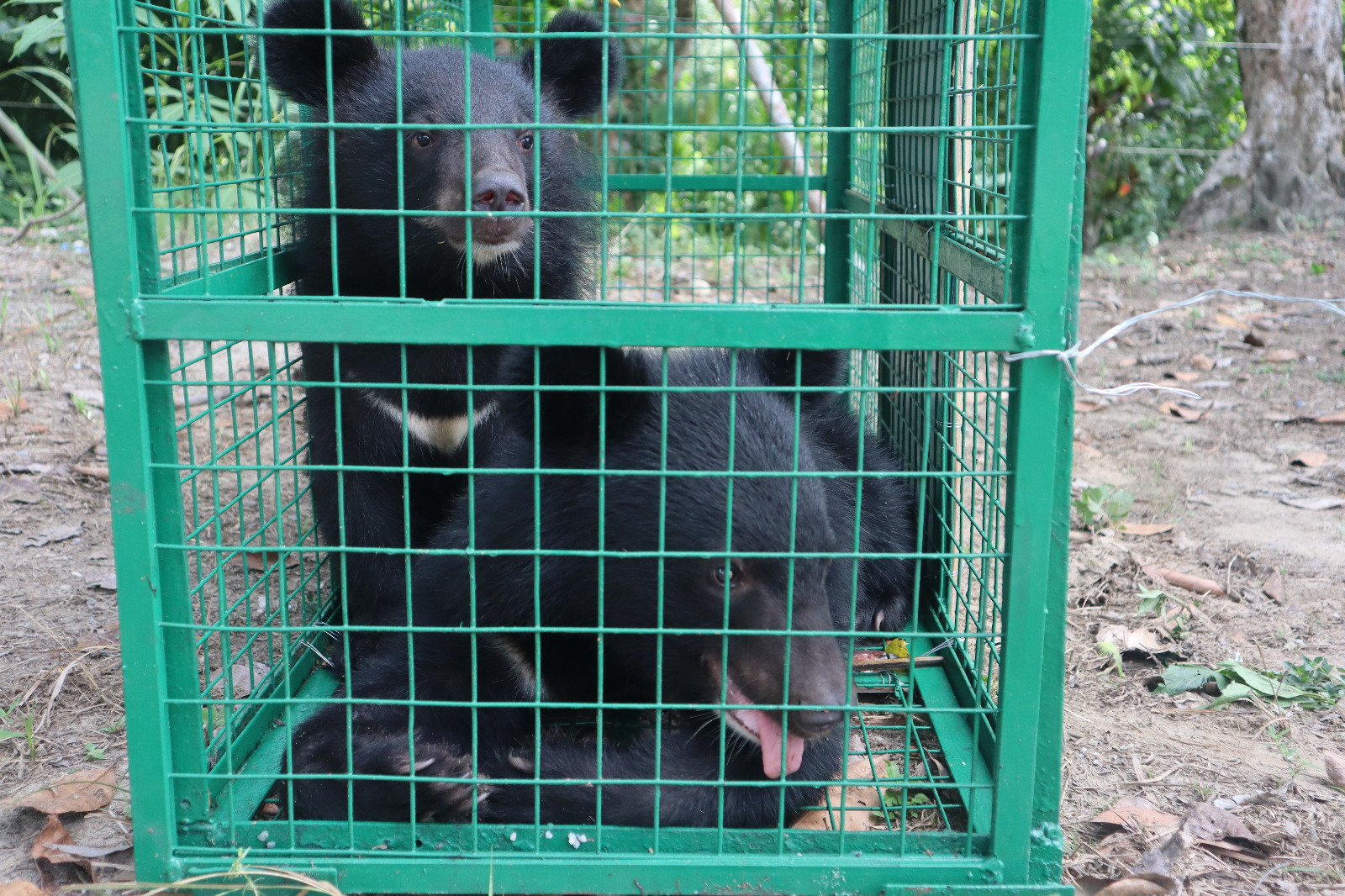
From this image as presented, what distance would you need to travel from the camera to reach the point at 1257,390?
561 cm

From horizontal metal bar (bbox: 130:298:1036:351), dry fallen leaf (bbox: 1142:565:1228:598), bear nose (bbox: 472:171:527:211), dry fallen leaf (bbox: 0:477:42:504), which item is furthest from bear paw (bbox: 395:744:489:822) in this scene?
dry fallen leaf (bbox: 0:477:42:504)

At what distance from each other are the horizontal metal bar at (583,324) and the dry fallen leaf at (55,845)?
102cm

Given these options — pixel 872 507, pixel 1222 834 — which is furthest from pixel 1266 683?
pixel 872 507

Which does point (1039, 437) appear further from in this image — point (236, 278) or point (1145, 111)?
point (1145, 111)

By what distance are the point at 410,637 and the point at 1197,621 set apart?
236 cm

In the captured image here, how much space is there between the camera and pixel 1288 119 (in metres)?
9.89

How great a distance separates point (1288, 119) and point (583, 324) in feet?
33.3

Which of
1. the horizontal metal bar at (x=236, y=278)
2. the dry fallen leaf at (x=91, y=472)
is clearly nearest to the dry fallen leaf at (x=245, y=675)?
the horizontal metal bar at (x=236, y=278)

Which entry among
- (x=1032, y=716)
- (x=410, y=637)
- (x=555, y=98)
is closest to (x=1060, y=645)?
(x=1032, y=716)

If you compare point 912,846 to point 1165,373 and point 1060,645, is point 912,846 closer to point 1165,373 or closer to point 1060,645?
point 1060,645

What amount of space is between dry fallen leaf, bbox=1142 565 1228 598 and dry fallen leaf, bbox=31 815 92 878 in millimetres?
3037

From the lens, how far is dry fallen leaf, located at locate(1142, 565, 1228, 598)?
137 inches

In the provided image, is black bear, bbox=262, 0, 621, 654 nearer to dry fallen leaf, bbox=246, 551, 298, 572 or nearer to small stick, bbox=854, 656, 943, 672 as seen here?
dry fallen leaf, bbox=246, 551, 298, 572

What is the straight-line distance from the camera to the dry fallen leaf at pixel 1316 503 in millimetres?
4113
